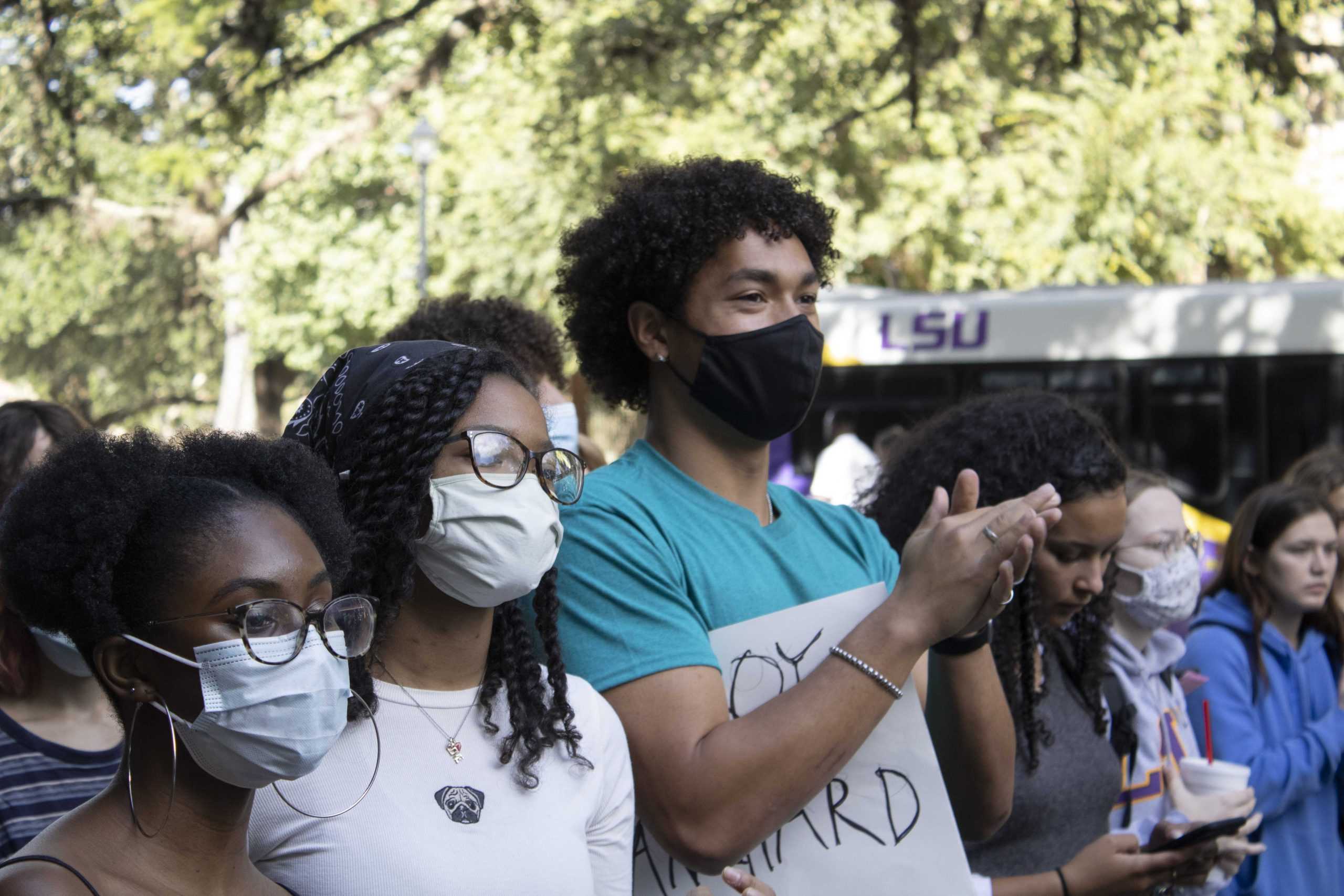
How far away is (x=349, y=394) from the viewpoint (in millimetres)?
2203

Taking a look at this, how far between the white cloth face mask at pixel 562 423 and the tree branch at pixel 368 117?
5045mm

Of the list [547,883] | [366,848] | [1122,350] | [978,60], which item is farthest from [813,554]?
[978,60]

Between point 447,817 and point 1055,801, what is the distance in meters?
1.65

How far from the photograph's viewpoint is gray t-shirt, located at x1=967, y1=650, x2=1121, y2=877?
121 inches

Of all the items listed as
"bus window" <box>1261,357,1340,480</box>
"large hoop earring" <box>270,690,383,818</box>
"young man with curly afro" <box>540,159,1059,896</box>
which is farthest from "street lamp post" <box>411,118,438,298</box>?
"large hoop earring" <box>270,690,383,818</box>

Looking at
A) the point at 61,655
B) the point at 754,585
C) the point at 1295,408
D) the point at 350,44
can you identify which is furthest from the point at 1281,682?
the point at 1295,408

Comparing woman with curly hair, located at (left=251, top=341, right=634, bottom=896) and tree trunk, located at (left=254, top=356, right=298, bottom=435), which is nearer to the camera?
woman with curly hair, located at (left=251, top=341, right=634, bottom=896)

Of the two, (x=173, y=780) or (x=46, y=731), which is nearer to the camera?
(x=173, y=780)

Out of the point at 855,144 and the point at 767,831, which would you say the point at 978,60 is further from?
the point at 767,831

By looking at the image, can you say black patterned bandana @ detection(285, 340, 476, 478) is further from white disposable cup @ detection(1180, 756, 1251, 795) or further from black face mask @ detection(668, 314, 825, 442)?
white disposable cup @ detection(1180, 756, 1251, 795)

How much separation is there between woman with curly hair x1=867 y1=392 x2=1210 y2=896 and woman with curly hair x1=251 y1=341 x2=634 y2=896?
1214 millimetres

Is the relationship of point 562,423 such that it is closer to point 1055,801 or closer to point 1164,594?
point 1055,801

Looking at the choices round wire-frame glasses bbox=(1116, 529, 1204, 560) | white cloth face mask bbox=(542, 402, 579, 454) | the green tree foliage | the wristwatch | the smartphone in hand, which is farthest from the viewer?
the green tree foliage

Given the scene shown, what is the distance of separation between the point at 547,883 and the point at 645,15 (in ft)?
26.4
